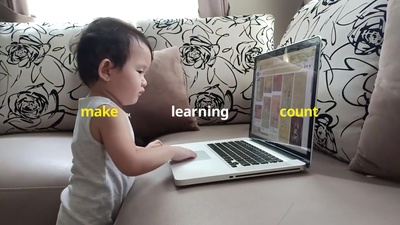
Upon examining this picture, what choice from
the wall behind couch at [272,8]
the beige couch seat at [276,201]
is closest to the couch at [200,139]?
the beige couch seat at [276,201]

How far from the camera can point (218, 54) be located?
1.40m

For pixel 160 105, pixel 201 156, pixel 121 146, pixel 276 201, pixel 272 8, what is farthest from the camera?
pixel 272 8

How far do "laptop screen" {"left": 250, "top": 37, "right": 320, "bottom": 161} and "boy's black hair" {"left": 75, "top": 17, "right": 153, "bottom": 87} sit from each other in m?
0.40

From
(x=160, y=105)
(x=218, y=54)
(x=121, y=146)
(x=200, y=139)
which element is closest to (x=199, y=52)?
(x=218, y=54)

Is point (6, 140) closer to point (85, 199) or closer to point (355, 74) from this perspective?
point (85, 199)

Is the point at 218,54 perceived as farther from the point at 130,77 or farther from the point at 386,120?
the point at 386,120

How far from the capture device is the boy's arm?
0.70m

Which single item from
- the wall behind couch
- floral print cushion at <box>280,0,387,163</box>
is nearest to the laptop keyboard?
floral print cushion at <box>280,0,387,163</box>

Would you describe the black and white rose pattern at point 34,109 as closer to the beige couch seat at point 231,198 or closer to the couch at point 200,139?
the couch at point 200,139

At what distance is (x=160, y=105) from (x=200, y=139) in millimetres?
232

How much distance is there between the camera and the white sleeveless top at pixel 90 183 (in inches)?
29.5

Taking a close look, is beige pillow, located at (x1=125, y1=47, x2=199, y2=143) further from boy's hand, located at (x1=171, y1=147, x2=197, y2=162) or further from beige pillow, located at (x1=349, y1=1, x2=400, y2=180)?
beige pillow, located at (x1=349, y1=1, x2=400, y2=180)

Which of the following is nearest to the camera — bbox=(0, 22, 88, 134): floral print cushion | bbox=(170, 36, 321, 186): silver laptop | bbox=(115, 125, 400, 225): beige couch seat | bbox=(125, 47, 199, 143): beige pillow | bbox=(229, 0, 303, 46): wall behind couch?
bbox=(115, 125, 400, 225): beige couch seat

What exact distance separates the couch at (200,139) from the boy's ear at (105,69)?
26 cm
